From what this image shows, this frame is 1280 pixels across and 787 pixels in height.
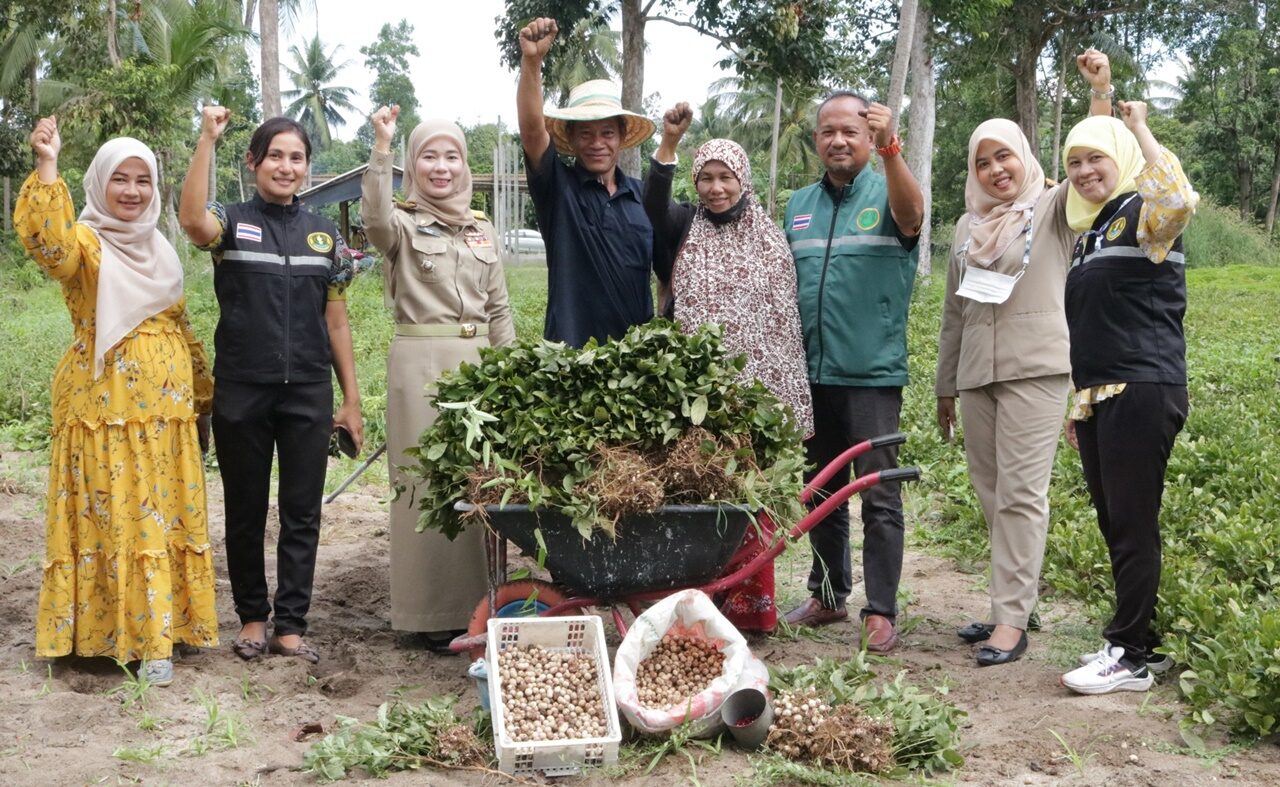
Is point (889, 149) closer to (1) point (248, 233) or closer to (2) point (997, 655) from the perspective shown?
(2) point (997, 655)

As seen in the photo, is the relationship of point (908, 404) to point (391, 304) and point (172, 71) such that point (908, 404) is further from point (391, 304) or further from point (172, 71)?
point (172, 71)

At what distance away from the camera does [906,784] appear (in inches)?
129

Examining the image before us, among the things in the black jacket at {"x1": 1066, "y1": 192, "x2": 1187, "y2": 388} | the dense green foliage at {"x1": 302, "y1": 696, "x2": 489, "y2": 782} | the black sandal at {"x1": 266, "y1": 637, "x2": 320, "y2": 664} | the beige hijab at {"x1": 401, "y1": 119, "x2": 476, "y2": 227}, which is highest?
the beige hijab at {"x1": 401, "y1": 119, "x2": 476, "y2": 227}

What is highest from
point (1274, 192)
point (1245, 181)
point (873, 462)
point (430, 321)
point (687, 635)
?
point (1245, 181)

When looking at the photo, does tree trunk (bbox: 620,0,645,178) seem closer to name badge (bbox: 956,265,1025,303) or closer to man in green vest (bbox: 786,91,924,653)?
man in green vest (bbox: 786,91,924,653)

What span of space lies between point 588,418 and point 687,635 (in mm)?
756

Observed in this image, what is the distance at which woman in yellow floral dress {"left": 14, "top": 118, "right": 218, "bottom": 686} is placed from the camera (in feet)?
13.4

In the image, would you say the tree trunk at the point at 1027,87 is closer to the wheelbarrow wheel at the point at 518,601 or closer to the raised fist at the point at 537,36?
the raised fist at the point at 537,36

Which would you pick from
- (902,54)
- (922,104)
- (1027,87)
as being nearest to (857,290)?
(902,54)

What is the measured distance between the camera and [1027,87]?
24.1 metres

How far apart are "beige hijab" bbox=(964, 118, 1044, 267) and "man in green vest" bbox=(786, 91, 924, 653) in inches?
9.3

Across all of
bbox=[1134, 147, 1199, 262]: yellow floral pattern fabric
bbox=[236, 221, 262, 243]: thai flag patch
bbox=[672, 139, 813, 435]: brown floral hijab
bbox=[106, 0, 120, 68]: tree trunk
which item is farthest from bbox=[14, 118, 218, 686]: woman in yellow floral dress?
bbox=[106, 0, 120, 68]: tree trunk

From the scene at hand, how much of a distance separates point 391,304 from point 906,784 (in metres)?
2.62

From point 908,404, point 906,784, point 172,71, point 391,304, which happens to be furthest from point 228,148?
point 906,784
